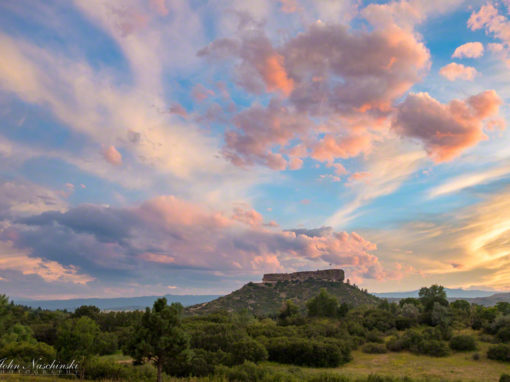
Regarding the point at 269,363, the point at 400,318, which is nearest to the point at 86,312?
the point at 269,363

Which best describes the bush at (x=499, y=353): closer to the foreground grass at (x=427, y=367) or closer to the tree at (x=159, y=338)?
the foreground grass at (x=427, y=367)

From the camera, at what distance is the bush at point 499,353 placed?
40.9 metres

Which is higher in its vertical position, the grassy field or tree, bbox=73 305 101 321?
tree, bbox=73 305 101 321

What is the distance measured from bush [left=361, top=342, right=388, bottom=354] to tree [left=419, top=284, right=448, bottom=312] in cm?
Answer: 2324

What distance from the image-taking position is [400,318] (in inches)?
2625

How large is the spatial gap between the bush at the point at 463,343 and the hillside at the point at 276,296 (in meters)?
92.1

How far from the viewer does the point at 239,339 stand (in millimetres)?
46375

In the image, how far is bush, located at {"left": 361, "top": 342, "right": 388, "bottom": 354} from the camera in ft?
167

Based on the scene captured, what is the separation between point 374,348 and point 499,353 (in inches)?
618

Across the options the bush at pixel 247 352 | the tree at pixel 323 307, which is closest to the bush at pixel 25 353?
the bush at pixel 247 352

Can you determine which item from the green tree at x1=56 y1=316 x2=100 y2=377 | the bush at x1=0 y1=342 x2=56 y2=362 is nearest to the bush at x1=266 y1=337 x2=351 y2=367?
the bush at x1=0 y1=342 x2=56 y2=362

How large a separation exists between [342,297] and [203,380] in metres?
131

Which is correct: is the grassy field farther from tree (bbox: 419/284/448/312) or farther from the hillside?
the hillside

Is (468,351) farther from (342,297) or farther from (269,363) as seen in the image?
(342,297)
